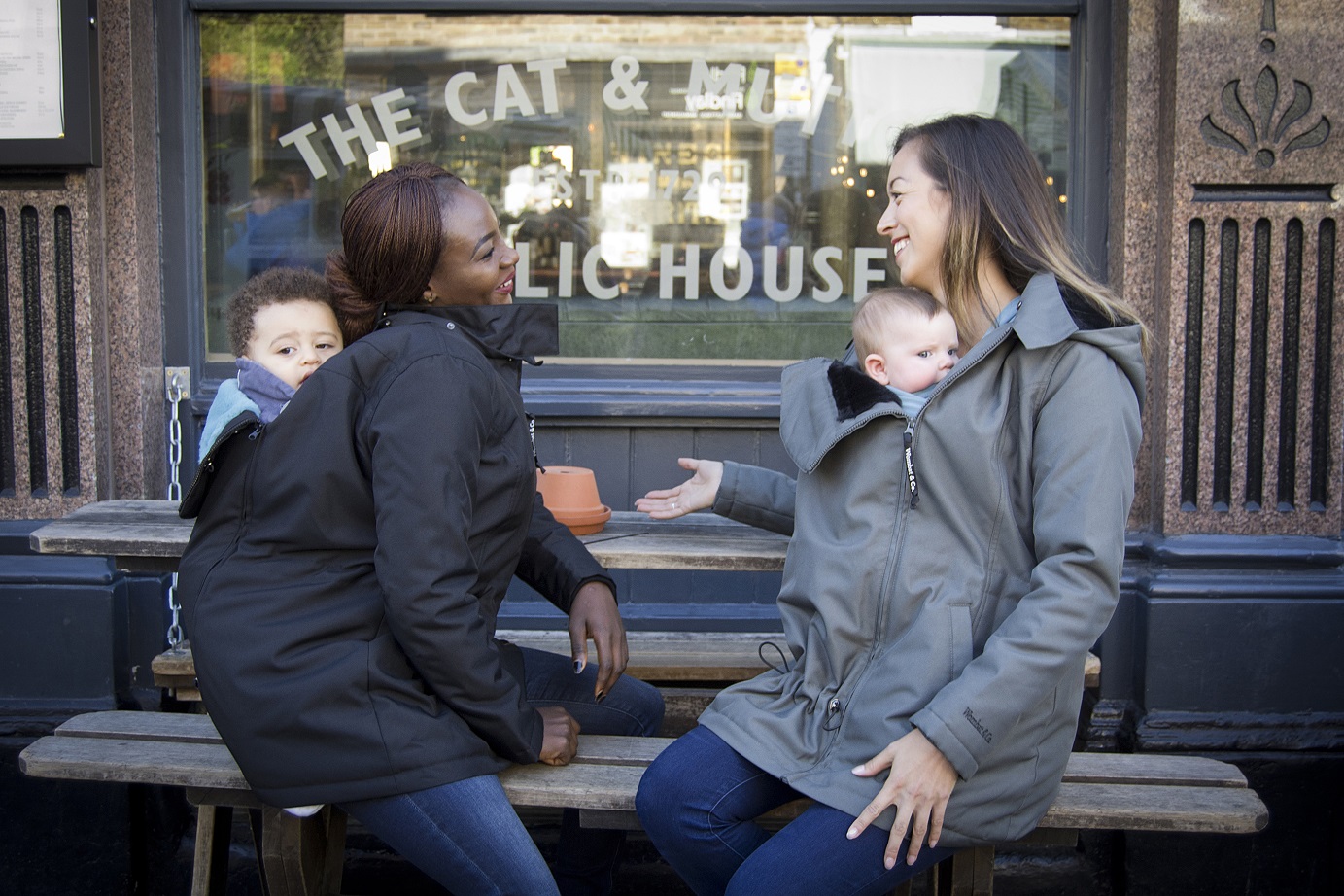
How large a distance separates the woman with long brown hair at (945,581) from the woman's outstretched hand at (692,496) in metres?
0.43

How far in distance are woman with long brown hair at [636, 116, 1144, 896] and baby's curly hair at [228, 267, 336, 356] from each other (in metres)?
1.01

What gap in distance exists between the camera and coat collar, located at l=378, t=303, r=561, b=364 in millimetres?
2291

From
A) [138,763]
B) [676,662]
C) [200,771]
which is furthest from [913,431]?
[138,763]

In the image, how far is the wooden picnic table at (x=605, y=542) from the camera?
2.85 m

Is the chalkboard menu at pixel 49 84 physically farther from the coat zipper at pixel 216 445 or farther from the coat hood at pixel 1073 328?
the coat hood at pixel 1073 328

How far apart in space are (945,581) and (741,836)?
0.63 metres

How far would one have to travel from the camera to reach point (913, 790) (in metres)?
2.02

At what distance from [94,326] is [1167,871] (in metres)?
3.68

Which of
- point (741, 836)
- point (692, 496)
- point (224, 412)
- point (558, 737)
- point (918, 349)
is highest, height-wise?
point (918, 349)

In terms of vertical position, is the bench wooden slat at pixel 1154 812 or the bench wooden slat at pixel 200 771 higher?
the bench wooden slat at pixel 200 771

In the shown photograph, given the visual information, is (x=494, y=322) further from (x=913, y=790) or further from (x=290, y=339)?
(x=913, y=790)

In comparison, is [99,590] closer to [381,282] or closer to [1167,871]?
[381,282]

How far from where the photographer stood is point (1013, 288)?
2.49m

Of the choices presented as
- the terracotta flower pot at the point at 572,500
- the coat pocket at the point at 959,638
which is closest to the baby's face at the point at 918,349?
the coat pocket at the point at 959,638
